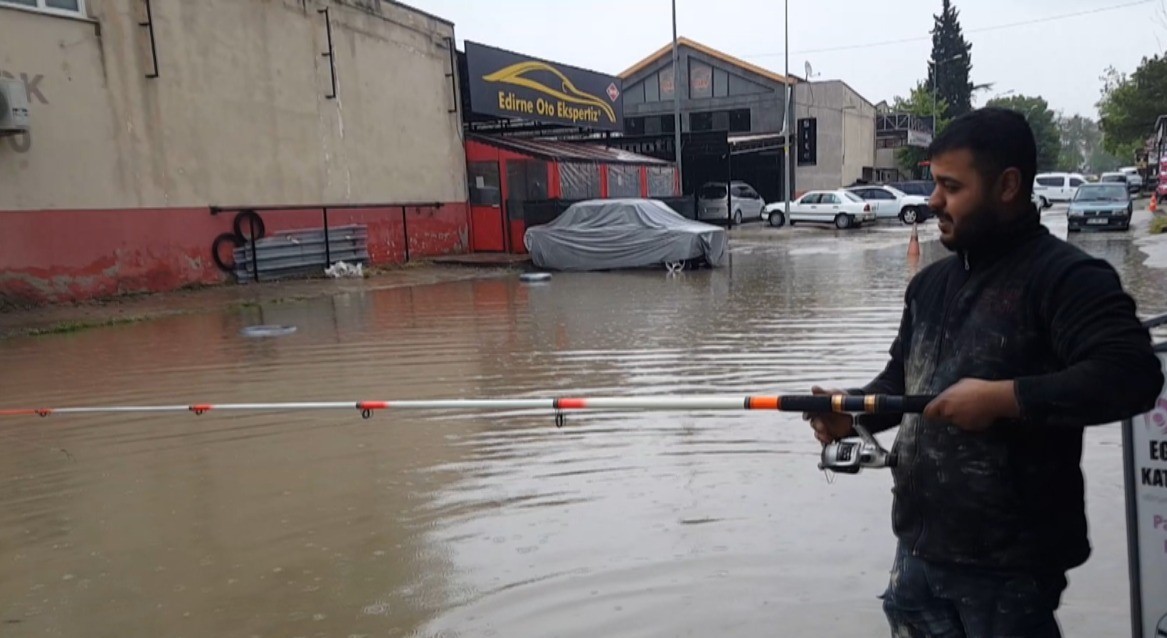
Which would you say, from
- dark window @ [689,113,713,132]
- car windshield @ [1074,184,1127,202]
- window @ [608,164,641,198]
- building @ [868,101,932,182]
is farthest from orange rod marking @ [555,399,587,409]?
building @ [868,101,932,182]

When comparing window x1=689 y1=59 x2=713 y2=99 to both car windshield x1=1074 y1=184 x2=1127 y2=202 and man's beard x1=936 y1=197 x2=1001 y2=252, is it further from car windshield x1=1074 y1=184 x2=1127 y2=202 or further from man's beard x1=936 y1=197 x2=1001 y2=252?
man's beard x1=936 y1=197 x2=1001 y2=252

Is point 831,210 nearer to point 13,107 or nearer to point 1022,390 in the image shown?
point 13,107

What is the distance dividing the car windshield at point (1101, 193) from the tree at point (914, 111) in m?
29.5

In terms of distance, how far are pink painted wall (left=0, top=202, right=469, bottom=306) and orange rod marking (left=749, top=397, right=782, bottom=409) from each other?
1319cm

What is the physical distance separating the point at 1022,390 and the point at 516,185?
21208 mm

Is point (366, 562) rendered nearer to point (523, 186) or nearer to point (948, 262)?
point (948, 262)

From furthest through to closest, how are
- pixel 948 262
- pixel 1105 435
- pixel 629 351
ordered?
pixel 629 351, pixel 1105 435, pixel 948 262

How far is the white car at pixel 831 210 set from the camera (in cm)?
3200

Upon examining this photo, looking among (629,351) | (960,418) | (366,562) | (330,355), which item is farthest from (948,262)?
(330,355)

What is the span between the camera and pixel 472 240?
22969 mm

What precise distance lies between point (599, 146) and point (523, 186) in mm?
8693

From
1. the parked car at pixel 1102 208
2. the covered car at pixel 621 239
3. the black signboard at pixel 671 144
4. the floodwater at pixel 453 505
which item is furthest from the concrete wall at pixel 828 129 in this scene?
the floodwater at pixel 453 505

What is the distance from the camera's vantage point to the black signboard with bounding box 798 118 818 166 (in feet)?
127

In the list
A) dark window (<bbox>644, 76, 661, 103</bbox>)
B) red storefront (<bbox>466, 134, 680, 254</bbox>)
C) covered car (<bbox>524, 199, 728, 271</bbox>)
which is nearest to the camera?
covered car (<bbox>524, 199, 728, 271</bbox>)
